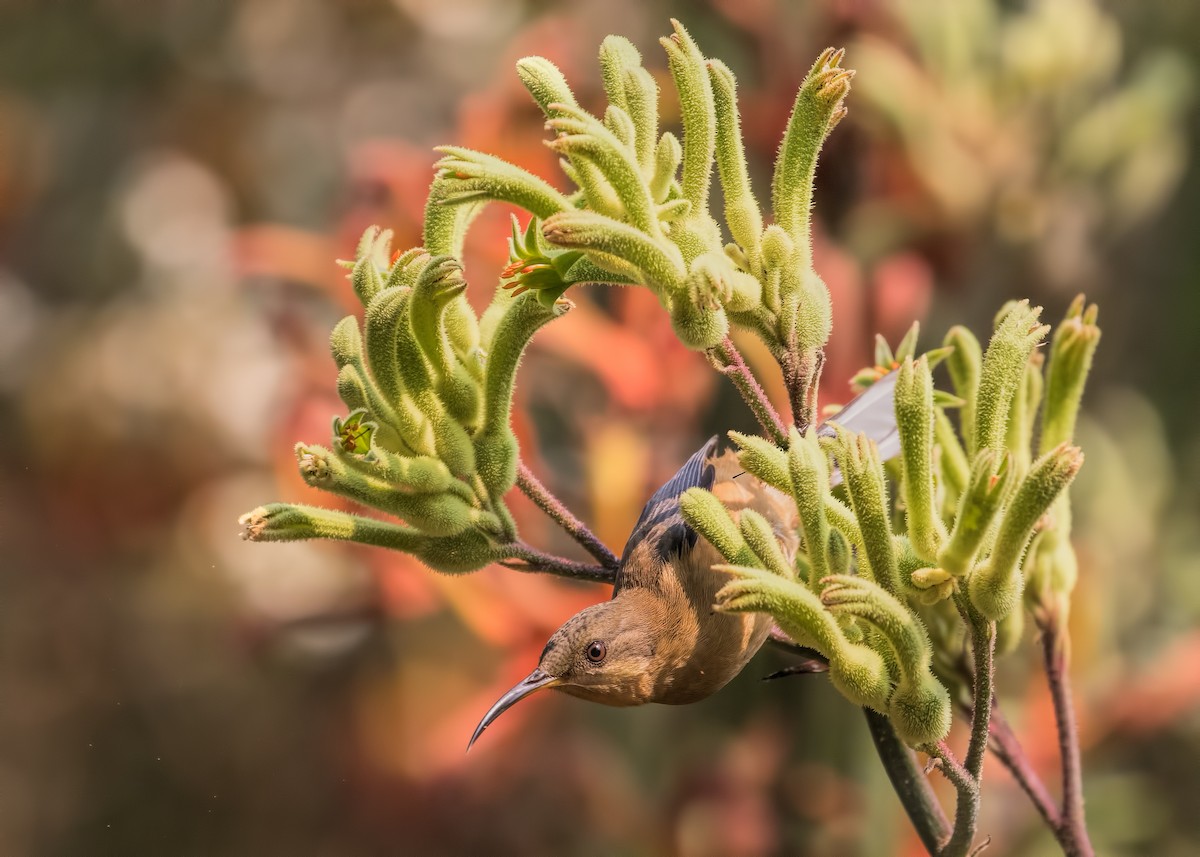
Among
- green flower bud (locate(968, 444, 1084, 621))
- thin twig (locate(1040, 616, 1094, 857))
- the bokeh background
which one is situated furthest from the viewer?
the bokeh background

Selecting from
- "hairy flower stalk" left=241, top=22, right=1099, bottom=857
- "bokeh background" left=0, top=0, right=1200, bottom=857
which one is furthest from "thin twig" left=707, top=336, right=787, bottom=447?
"bokeh background" left=0, top=0, right=1200, bottom=857

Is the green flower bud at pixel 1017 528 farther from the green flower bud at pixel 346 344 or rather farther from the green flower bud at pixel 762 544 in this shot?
the green flower bud at pixel 346 344

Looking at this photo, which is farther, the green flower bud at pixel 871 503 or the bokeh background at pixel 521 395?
the bokeh background at pixel 521 395

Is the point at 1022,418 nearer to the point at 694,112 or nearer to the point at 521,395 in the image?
the point at 694,112

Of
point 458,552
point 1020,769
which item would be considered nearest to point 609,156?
point 458,552

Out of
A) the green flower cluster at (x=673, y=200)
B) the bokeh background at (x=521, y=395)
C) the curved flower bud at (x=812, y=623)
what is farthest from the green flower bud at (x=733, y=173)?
the bokeh background at (x=521, y=395)

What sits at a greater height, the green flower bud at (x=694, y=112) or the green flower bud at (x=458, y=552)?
the green flower bud at (x=694, y=112)

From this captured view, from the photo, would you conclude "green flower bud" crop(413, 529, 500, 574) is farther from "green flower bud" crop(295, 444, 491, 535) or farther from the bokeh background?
the bokeh background

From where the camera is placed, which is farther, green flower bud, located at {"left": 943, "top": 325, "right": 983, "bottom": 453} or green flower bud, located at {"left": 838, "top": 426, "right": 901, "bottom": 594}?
green flower bud, located at {"left": 943, "top": 325, "right": 983, "bottom": 453}
